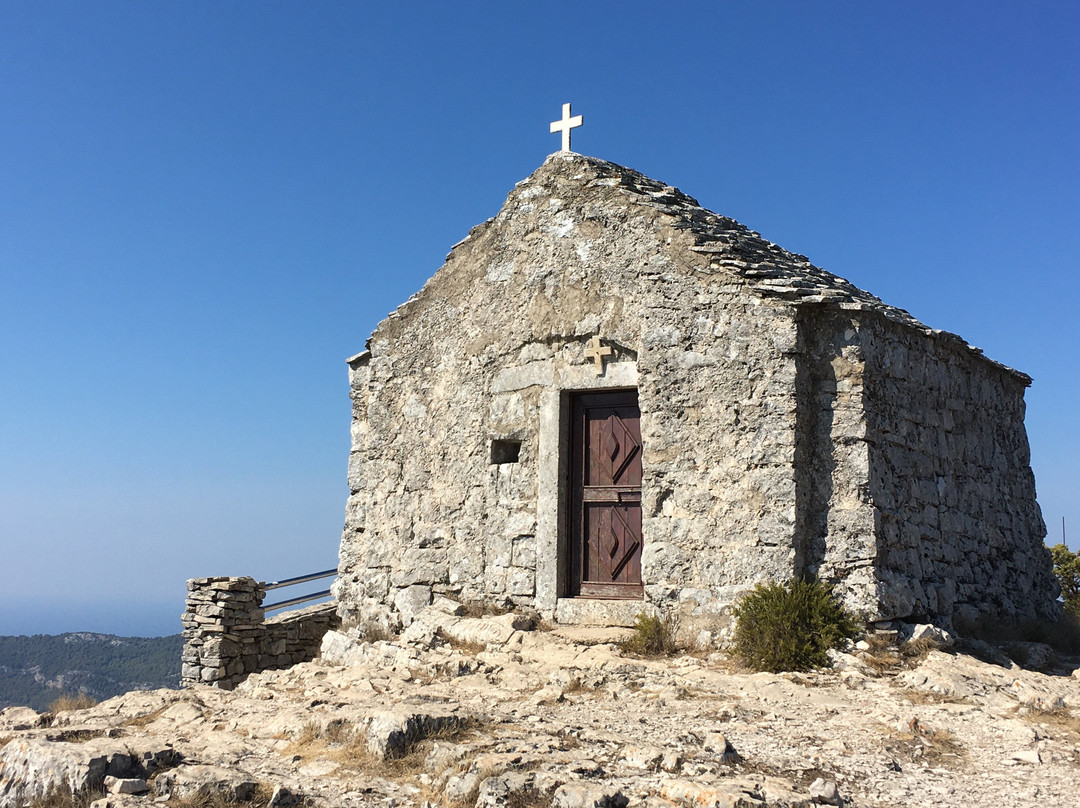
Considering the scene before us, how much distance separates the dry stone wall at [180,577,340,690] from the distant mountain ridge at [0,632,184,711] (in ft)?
64.8

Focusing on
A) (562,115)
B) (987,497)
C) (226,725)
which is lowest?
(226,725)

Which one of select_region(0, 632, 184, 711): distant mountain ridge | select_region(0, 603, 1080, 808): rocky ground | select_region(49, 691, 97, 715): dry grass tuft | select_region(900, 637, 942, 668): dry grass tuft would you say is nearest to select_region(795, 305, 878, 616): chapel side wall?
select_region(900, 637, 942, 668): dry grass tuft

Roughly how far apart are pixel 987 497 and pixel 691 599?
3471mm

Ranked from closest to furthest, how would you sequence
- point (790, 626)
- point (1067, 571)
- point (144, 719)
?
point (144, 719) < point (790, 626) < point (1067, 571)

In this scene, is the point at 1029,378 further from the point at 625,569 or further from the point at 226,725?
the point at 226,725

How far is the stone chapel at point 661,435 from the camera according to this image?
6906 mm

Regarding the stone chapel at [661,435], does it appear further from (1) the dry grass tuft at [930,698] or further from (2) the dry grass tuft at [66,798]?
(2) the dry grass tuft at [66,798]

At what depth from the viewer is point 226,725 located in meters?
5.87

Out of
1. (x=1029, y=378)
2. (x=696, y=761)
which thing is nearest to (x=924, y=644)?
(x=696, y=761)

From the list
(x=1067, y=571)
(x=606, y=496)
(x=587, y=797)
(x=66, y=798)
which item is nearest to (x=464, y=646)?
(x=606, y=496)

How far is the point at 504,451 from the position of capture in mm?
8492

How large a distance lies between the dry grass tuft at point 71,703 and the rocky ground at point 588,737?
38cm

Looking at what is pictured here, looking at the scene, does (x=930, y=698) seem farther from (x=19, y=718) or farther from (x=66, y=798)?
(x=19, y=718)

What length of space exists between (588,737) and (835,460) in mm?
3209
